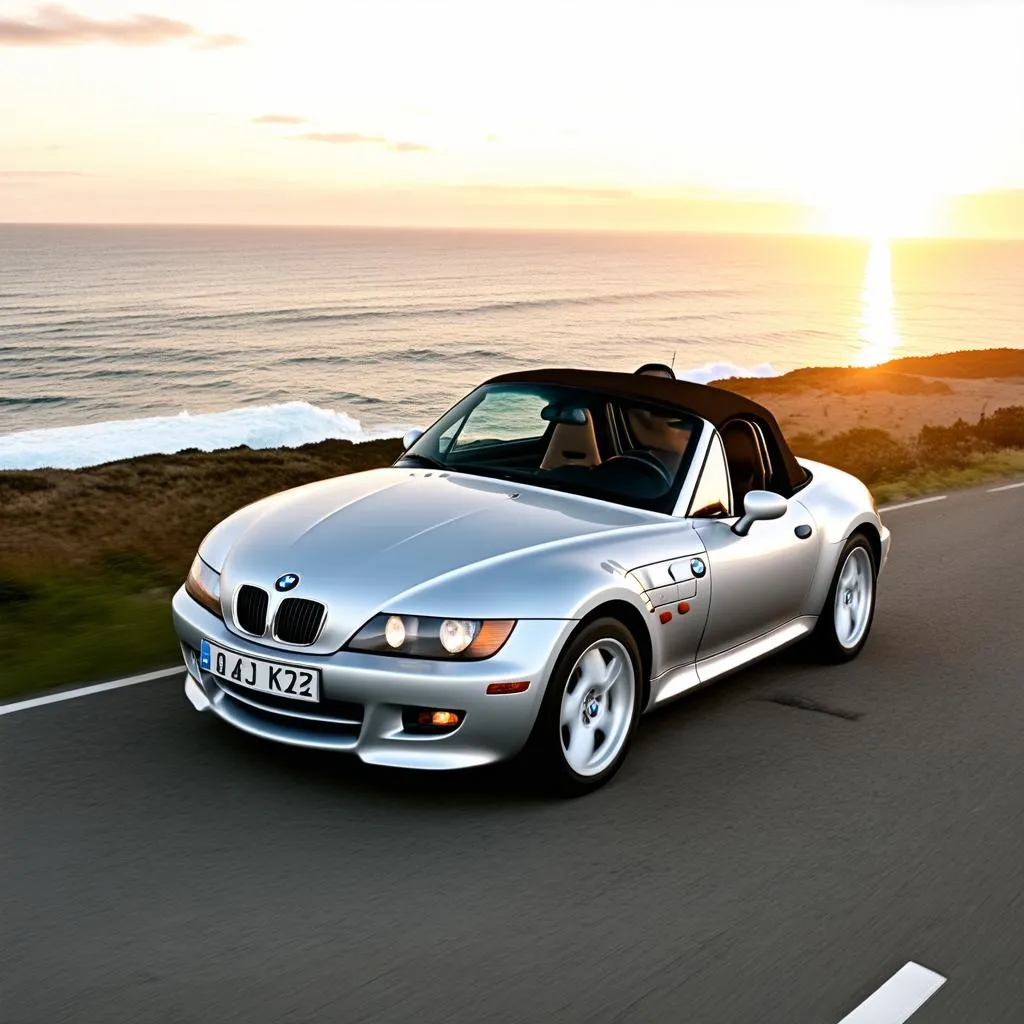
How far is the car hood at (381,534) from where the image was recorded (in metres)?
4.79

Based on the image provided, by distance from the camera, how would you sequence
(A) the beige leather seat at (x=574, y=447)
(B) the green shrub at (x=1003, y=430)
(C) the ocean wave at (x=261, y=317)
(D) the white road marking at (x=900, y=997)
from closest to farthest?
(D) the white road marking at (x=900, y=997)
(A) the beige leather seat at (x=574, y=447)
(B) the green shrub at (x=1003, y=430)
(C) the ocean wave at (x=261, y=317)

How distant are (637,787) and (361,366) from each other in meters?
70.0

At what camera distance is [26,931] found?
12.5 feet

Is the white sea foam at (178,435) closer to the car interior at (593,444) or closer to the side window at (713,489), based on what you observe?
the car interior at (593,444)

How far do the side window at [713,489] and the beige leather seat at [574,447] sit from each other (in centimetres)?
56

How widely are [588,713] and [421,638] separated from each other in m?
0.88

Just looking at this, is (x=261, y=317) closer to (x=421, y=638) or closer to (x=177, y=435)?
(x=177, y=435)

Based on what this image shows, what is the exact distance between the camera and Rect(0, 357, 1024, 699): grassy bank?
7164 millimetres

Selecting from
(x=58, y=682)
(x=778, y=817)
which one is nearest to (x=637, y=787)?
(x=778, y=817)

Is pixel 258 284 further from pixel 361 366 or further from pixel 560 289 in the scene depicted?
pixel 361 366

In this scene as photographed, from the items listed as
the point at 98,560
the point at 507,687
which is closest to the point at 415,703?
the point at 507,687

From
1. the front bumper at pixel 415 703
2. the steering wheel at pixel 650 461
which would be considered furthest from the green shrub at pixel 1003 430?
the front bumper at pixel 415 703

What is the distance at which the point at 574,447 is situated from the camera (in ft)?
21.0

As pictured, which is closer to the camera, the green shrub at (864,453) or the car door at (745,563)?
the car door at (745,563)
